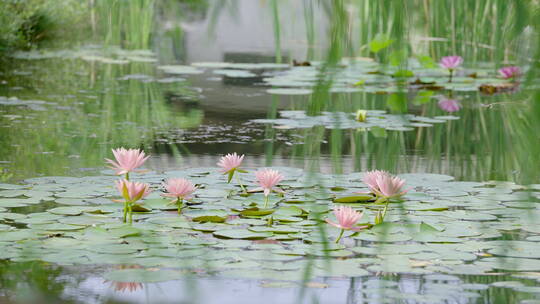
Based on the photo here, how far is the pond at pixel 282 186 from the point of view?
5.18ft

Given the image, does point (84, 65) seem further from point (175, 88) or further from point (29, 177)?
point (29, 177)

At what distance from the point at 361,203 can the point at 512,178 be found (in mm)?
709

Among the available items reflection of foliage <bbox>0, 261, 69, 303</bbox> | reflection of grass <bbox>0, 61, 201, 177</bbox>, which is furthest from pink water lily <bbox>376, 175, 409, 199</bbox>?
reflection of grass <bbox>0, 61, 201, 177</bbox>

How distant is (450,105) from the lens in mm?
5301

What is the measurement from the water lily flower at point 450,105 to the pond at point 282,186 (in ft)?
0.05

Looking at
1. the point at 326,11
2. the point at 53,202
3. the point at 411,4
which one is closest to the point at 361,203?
the point at 53,202

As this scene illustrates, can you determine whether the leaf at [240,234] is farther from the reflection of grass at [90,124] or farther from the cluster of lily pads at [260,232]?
the reflection of grass at [90,124]

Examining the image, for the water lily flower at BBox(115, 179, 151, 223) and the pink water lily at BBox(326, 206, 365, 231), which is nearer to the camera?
the pink water lily at BBox(326, 206, 365, 231)

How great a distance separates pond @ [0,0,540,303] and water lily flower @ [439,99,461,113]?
2cm

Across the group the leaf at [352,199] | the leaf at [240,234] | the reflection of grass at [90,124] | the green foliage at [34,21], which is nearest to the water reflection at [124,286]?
the leaf at [240,234]

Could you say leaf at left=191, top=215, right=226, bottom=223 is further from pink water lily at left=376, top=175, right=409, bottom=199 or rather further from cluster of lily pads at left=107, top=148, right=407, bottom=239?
pink water lily at left=376, top=175, right=409, bottom=199

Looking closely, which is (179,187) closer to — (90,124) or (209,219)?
(209,219)

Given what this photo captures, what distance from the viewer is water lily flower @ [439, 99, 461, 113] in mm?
5125

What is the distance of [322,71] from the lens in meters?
1.27
